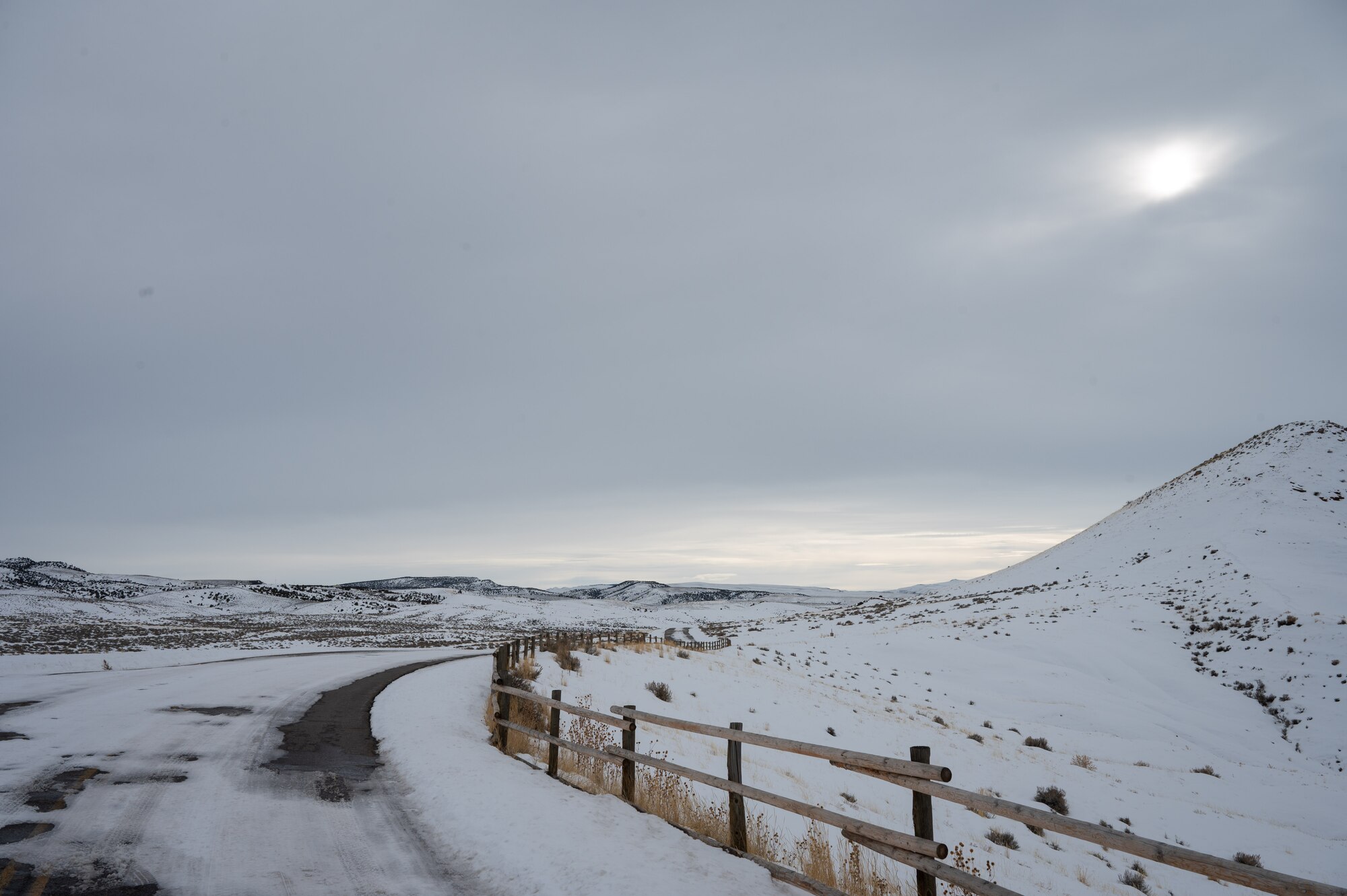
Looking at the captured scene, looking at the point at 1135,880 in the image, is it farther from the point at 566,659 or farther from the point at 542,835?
the point at 566,659

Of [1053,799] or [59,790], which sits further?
[1053,799]

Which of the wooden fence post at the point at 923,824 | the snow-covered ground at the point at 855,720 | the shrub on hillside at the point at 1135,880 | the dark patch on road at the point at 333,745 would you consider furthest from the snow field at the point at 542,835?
the shrub on hillside at the point at 1135,880

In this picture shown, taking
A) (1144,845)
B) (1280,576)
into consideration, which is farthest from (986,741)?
(1280,576)

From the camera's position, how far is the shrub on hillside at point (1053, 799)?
1670cm

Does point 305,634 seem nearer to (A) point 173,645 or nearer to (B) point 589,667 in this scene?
(A) point 173,645

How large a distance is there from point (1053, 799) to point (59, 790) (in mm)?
19209

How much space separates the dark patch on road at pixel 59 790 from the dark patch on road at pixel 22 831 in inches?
20.3

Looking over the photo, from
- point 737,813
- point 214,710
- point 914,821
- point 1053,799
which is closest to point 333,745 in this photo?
point 214,710

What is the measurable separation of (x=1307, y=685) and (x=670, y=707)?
102 feet

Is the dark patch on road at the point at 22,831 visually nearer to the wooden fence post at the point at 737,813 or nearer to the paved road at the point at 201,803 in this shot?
the paved road at the point at 201,803

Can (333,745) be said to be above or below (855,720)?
above

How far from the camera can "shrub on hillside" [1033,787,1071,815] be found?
16.7m

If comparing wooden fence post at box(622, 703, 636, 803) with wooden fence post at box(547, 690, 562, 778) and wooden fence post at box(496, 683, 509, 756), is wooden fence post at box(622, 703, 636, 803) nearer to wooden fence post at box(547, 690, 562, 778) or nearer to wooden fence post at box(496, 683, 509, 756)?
wooden fence post at box(547, 690, 562, 778)

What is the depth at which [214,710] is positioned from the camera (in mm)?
15281
